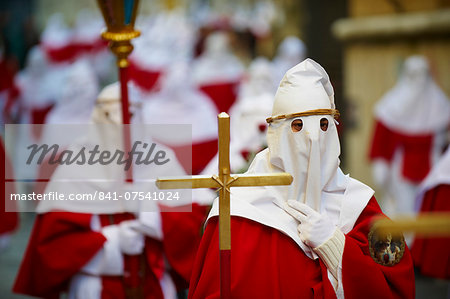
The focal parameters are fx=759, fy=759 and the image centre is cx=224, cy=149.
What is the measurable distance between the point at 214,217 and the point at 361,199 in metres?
0.83

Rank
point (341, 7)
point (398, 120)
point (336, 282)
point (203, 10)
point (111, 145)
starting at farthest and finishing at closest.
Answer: point (203, 10)
point (341, 7)
point (398, 120)
point (111, 145)
point (336, 282)

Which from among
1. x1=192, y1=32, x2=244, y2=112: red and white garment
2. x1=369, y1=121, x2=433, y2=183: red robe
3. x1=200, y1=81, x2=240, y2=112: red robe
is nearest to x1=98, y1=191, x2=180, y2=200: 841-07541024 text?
x1=369, y1=121, x2=433, y2=183: red robe

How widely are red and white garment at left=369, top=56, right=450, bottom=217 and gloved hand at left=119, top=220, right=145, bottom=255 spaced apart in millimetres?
6021

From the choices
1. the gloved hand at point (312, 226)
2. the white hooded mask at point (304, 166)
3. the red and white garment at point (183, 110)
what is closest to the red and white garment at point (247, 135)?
the red and white garment at point (183, 110)

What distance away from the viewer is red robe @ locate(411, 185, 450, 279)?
6.95m

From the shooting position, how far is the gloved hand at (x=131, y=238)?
5574 mm

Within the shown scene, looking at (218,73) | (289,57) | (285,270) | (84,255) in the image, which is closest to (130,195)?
(84,255)

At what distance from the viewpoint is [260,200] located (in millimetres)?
4227

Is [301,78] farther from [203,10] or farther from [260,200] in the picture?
[203,10]

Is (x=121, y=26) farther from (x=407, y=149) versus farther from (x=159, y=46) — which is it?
(x=159, y=46)

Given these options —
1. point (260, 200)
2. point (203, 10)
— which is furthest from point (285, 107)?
point (203, 10)

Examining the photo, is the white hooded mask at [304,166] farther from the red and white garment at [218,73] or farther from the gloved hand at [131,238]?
the red and white garment at [218,73]

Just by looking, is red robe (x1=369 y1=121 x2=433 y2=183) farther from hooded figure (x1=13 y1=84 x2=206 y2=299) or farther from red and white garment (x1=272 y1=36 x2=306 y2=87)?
hooded figure (x1=13 y1=84 x2=206 y2=299)

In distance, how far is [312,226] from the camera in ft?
13.2
